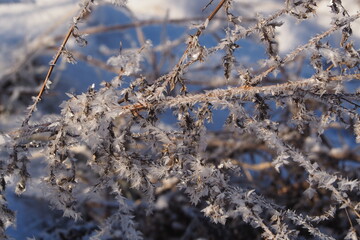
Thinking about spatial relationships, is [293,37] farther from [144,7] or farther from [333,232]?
[333,232]

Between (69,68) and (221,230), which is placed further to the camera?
(69,68)

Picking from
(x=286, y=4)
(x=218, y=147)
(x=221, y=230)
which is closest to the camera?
(x=286, y=4)

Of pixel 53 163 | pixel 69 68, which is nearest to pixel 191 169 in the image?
pixel 53 163

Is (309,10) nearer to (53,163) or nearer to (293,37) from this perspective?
(53,163)

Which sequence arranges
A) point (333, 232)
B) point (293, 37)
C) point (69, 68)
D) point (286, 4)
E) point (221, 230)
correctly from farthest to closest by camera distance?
point (293, 37), point (69, 68), point (333, 232), point (221, 230), point (286, 4)

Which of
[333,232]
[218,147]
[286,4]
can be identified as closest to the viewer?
[286,4]

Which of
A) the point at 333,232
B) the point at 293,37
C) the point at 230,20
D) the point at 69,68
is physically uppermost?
the point at 293,37

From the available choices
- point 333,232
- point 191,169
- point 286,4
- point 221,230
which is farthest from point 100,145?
point 333,232

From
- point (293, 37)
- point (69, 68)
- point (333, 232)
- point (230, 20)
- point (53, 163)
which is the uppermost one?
point (293, 37)

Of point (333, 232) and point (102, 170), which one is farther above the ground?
point (333, 232)

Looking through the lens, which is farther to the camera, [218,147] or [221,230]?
[218,147]
